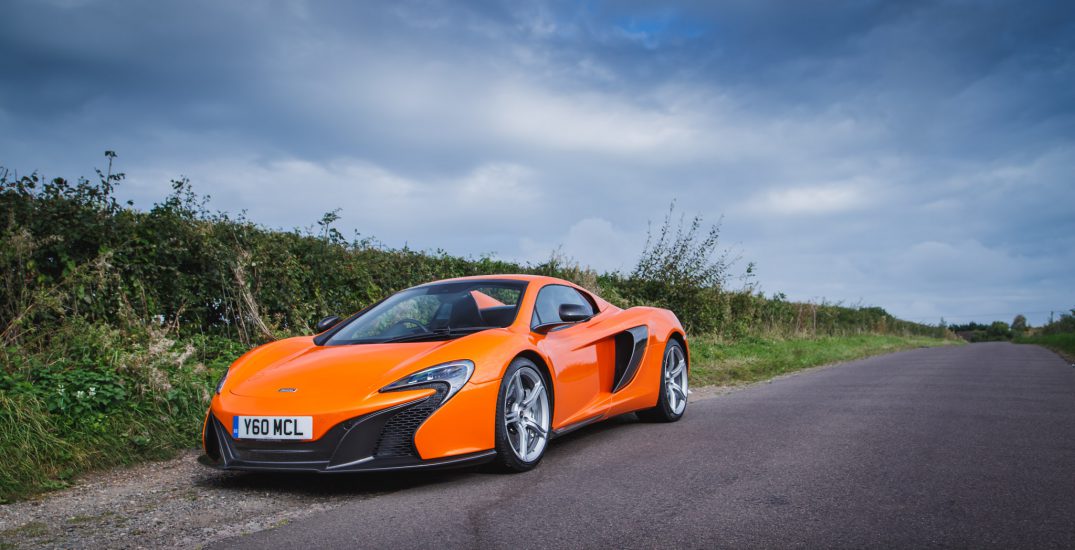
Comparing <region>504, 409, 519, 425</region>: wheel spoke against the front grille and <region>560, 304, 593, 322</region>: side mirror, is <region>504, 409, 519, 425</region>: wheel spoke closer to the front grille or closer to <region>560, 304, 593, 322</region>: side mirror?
the front grille

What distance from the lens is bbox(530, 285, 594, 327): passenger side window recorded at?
215 inches

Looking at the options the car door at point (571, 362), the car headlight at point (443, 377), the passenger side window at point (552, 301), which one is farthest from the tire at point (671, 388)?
the car headlight at point (443, 377)

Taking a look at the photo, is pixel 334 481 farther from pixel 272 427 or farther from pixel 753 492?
pixel 753 492

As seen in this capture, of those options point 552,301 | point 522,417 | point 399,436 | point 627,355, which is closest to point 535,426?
point 522,417

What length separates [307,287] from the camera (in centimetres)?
905

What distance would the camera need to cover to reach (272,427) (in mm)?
4129

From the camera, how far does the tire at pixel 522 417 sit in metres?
4.43

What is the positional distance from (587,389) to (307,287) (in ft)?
15.4

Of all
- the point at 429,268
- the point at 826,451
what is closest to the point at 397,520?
the point at 826,451

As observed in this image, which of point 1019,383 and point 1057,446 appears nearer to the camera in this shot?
point 1057,446

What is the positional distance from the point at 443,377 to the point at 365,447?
55cm

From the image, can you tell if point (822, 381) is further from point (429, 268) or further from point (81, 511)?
point (81, 511)

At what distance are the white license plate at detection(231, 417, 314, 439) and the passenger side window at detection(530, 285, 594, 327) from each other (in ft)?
5.78

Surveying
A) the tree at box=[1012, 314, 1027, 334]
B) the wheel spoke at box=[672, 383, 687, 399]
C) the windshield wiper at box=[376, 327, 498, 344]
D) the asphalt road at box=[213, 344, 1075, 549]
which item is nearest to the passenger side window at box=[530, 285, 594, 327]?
the windshield wiper at box=[376, 327, 498, 344]
